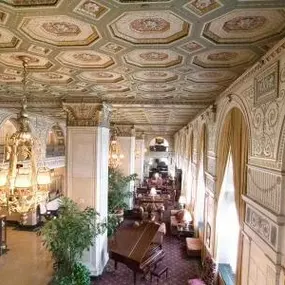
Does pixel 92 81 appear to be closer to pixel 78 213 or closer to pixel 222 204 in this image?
pixel 78 213

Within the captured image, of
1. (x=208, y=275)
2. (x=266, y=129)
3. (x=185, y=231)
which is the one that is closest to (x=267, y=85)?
(x=266, y=129)

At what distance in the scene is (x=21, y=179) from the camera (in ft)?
12.9

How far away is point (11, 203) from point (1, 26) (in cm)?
217

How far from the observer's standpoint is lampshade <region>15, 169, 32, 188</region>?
12.8 ft

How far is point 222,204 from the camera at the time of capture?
6.62 meters

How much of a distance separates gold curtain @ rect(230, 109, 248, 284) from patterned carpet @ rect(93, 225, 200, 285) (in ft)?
11.6

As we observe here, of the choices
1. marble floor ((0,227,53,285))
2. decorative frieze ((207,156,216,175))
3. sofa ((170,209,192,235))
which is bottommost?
marble floor ((0,227,53,285))

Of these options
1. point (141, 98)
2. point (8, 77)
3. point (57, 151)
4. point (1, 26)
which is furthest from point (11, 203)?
point (57, 151)

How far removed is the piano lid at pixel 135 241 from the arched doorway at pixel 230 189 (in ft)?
6.89

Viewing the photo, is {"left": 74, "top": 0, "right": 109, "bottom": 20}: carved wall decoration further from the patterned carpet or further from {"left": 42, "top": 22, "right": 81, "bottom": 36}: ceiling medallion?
the patterned carpet

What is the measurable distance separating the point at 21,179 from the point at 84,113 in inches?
154

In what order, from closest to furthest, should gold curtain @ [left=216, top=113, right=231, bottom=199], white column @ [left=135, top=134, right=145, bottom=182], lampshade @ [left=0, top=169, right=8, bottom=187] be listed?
1. lampshade @ [left=0, top=169, right=8, bottom=187]
2. gold curtain @ [left=216, top=113, right=231, bottom=199]
3. white column @ [left=135, top=134, right=145, bottom=182]

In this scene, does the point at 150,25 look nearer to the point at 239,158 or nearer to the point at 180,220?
the point at 239,158

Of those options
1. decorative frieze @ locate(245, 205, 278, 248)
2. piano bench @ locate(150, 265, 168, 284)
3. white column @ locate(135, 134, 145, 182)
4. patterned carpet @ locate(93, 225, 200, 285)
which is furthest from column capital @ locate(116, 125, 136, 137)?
decorative frieze @ locate(245, 205, 278, 248)
